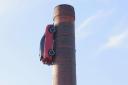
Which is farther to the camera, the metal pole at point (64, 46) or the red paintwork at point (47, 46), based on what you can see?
the red paintwork at point (47, 46)

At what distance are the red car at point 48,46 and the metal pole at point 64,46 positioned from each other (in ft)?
1.29

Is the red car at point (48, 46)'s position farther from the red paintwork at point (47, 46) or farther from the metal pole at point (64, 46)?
the metal pole at point (64, 46)

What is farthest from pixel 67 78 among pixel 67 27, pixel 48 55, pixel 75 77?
pixel 67 27

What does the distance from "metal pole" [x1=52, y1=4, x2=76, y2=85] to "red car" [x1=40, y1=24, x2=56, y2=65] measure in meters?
0.39

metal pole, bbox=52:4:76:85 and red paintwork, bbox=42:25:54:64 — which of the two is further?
red paintwork, bbox=42:25:54:64

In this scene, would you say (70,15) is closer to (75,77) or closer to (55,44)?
(55,44)

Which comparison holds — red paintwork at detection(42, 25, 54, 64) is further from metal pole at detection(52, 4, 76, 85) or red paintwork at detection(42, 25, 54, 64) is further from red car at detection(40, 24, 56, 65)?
metal pole at detection(52, 4, 76, 85)

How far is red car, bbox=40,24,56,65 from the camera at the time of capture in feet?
93.6

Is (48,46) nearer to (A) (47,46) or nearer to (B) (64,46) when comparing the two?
(A) (47,46)

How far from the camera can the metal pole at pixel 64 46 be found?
2717 centimetres

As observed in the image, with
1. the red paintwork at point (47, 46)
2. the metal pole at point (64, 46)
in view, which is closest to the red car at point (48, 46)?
the red paintwork at point (47, 46)

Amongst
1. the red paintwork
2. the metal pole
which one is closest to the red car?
the red paintwork

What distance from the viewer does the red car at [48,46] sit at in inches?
1123

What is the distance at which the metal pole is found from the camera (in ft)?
89.1
